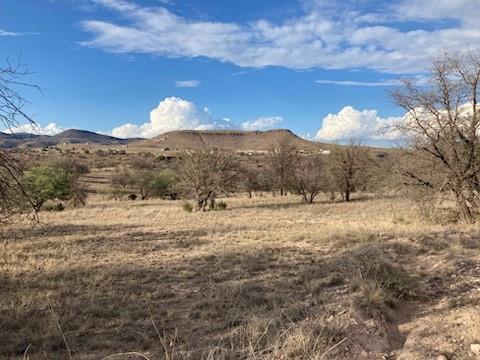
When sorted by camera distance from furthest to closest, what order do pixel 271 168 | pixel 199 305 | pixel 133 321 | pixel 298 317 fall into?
pixel 271 168
pixel 199 305
pixel 133 321
pixel 298 317

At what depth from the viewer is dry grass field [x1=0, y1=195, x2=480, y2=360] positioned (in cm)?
555

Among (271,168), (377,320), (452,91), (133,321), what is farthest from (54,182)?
(377,320)

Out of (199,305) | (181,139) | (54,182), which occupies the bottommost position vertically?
(199,305)

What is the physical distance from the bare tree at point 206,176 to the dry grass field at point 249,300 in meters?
20.4

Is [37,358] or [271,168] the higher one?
[271,168]

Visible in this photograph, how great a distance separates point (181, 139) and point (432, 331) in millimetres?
152745

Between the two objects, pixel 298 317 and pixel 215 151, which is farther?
pixel 215 151

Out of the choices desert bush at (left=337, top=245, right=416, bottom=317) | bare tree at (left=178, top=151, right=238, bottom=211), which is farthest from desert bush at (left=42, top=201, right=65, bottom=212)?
desert bush at (left=337, top=245, right=416, bottom=317)

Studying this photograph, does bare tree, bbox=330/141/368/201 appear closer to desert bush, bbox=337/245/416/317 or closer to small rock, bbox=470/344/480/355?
desert bush, bbox=337/245/416/317

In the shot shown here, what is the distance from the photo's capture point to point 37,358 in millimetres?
5695

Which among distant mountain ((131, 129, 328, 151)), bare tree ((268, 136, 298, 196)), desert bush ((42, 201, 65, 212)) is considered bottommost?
desert bush ((42, 201, 65, 212))

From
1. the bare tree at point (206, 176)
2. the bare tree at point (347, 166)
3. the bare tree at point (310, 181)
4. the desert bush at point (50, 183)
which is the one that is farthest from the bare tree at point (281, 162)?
the desert bush at point (50, 183)

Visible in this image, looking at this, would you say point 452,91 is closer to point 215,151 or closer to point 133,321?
point 133,321

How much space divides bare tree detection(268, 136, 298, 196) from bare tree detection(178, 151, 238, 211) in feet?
36.8
